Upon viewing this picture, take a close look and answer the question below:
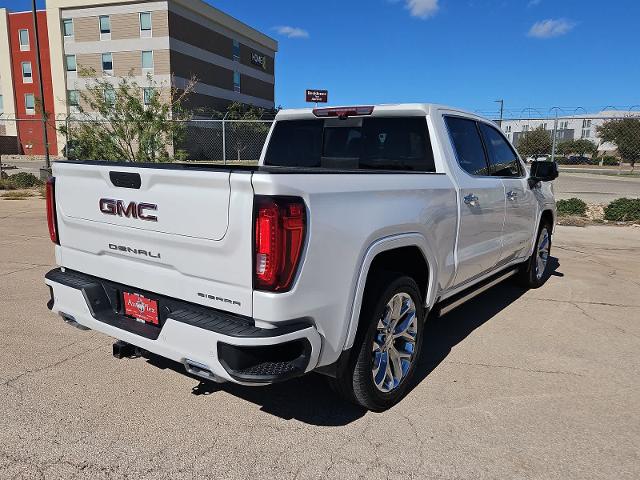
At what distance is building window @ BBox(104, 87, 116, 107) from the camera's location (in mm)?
11492

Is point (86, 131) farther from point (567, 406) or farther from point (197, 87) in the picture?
point (197, 87)

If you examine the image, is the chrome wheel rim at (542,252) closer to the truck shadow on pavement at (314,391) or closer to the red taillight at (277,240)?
the truck shadow on pavement at (314,391)

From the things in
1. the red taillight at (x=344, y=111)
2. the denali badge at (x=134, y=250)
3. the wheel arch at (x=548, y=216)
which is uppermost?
the red taillight at (x=344, y=111)

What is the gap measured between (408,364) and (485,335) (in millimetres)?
1482

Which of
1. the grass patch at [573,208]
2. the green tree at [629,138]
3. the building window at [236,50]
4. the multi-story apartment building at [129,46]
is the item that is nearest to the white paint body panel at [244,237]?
the grass patch at [573,208]

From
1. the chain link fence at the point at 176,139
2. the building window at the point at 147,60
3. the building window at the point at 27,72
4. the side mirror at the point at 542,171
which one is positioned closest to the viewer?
the side mirror at the point at 542,171

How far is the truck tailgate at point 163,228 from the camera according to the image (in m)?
2.37

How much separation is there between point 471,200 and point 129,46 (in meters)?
46.8

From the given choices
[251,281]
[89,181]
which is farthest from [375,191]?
[89,181]

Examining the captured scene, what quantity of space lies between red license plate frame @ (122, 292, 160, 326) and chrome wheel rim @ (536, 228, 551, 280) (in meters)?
4.81

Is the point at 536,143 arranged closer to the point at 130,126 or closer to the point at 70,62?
the point at 130,126

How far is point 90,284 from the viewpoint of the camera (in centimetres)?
307

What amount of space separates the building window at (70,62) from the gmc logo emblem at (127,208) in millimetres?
49963

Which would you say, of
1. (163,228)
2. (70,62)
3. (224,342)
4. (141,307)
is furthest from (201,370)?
(70,62)
